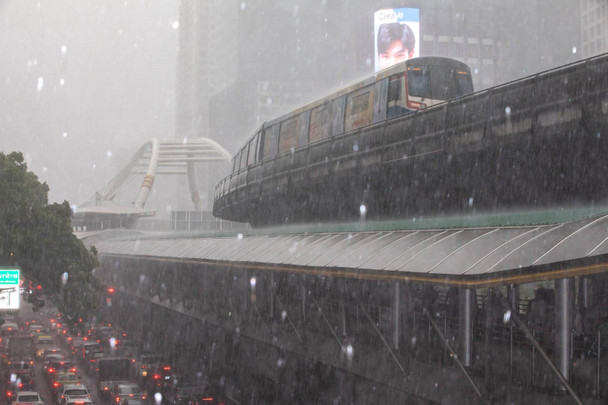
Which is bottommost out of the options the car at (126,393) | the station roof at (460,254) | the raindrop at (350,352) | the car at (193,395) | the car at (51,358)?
the car at (51,358)

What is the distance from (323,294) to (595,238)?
1299 cm

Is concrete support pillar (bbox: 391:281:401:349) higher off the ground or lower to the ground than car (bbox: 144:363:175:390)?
higher

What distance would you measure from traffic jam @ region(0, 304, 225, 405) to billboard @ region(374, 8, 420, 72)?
247 ft

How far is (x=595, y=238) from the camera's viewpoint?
1016 cm

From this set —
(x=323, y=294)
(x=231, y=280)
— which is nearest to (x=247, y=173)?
(x=231, y=280)

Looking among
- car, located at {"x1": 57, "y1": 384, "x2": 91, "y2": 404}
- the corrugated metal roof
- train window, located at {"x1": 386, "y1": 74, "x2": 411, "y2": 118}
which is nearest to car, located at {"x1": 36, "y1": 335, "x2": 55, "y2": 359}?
car, located at {"x1": 57, "y1": 384, "x2": 91, "y2": 404}

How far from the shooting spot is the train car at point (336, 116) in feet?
75.8

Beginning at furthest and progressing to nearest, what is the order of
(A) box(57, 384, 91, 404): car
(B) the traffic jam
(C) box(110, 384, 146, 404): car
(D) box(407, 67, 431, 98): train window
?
(C) box(110, 384, 146, 404): car
(A) box(57, 384, 91, 404): car
(B) the traffic jam
(D) box(407, 67, 431, 98): train window

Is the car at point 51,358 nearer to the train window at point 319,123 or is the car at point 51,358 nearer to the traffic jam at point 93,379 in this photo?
the traffic jam at point 93,379

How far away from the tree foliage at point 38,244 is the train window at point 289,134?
9.82 metres

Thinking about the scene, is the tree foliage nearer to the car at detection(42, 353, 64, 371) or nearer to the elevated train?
the car at detection(42, 353, 64, 371)

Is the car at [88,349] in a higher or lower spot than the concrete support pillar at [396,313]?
lower

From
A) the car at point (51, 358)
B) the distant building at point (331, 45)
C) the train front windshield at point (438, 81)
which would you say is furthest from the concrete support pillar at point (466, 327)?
the distant building at point (331, 45)

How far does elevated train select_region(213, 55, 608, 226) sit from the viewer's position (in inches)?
561
